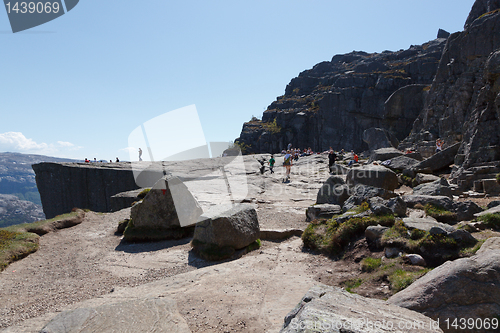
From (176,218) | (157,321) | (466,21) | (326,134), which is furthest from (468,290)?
(326,134)

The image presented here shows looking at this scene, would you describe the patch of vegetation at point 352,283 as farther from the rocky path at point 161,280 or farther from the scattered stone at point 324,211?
the scattered stone at point 324,211

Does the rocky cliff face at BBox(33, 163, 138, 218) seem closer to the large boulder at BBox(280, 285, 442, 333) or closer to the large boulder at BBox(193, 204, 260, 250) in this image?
the large boulder at BBox(193, 204, 260, 250)

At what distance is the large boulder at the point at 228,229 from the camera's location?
9000 mm

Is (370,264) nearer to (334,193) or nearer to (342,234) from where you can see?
(342,234)

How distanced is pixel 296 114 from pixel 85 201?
6513cm

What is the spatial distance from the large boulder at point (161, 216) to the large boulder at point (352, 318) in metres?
8.39

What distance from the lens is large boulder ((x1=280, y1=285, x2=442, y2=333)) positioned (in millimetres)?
2881

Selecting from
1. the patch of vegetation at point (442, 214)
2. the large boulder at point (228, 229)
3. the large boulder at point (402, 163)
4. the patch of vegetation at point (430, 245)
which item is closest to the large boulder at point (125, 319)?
the large boulder at point (228, 229)

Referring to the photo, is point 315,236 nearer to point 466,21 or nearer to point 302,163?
point 302,163

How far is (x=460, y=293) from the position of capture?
384 centimetres

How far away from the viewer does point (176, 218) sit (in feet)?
37.3

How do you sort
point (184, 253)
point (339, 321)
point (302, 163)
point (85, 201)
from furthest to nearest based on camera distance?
point (302, 163) < point (85, 201) < point (184, 253) < point (339, 321)

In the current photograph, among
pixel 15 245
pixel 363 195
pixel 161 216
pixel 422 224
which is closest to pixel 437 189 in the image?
pixel 363 195

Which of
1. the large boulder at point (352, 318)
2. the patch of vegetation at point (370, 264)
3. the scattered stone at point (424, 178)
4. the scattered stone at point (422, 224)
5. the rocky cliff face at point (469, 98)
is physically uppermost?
the rocky cliff face at point (469, 98)
